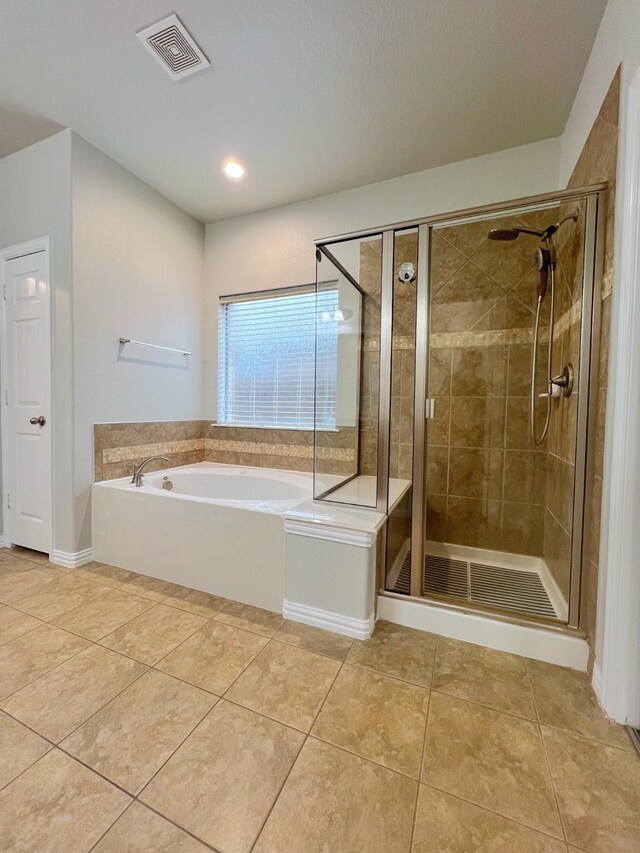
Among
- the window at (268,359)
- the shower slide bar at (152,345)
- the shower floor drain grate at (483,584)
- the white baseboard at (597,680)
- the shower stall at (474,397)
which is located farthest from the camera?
the window at (268,359)

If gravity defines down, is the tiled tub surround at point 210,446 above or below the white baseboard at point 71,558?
above

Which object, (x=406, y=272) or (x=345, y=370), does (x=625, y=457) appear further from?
(x=345, y=370)

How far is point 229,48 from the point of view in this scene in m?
1.55

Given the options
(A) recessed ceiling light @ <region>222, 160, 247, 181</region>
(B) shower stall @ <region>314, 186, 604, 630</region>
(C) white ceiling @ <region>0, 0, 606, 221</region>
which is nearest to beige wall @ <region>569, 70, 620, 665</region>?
(B) shower stall @ <region>314, 186, 604, 630</region>

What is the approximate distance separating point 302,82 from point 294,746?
8.88 feet

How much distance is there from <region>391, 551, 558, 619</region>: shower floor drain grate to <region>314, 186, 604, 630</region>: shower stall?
0.01 m

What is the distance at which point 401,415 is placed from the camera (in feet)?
5.79

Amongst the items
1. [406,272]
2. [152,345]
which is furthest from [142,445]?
[406,272]

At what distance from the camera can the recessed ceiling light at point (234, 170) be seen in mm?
2281

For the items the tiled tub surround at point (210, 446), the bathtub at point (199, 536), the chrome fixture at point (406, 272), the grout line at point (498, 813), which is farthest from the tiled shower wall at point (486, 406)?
the grout line at point (498, 813)

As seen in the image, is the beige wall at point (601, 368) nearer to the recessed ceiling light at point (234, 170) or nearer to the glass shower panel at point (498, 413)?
the glass shower panel at point (498, 413)

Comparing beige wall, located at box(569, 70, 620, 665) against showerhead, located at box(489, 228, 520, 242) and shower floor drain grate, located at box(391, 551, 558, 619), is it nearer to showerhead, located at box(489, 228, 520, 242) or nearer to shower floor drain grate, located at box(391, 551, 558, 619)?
shower floor drain grate, located at box(391, 551, 558, 619)

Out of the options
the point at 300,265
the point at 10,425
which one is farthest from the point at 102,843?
the point at 300,265

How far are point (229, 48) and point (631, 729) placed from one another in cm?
302
